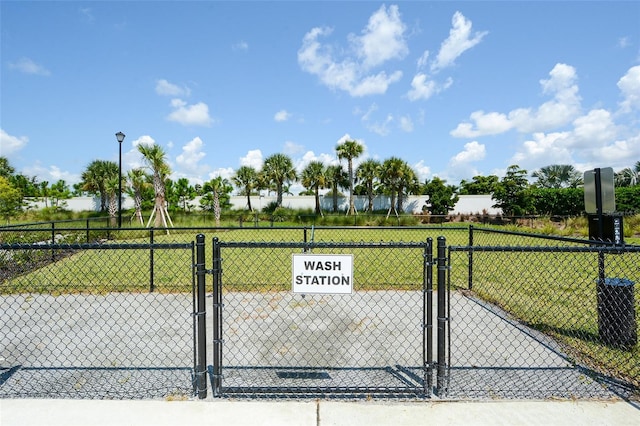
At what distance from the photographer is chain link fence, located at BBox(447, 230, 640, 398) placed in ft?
10.0

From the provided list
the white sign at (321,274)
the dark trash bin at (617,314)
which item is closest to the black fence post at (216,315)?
the white sign at (321,274)

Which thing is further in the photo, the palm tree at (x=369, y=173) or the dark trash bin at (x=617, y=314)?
the palm tree at (x=369, y=173)

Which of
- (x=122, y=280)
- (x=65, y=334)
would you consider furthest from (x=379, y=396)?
(x=122, y=280)

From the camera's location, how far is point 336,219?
29125 mm

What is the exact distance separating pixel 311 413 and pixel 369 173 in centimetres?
3913

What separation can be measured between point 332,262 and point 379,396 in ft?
3.76

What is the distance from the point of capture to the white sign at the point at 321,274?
2.87 meters

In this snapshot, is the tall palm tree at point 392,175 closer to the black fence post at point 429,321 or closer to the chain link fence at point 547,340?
the chain link fence at point 547,340

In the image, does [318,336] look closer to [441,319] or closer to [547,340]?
[441,319]

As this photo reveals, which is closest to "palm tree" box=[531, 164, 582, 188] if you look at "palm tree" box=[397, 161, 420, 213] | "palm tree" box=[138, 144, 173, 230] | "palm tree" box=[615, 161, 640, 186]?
"palm tree" box=[615, 161, 640, 186]

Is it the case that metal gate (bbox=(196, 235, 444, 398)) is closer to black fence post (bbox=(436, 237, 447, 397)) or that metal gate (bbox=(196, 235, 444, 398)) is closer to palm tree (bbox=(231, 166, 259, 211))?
black fence post (bbox=(436, 237, 447, 397))

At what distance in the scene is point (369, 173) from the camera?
134ft

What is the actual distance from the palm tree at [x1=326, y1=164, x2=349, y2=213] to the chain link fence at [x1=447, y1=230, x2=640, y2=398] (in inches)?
1458

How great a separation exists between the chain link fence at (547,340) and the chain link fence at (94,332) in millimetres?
2656
